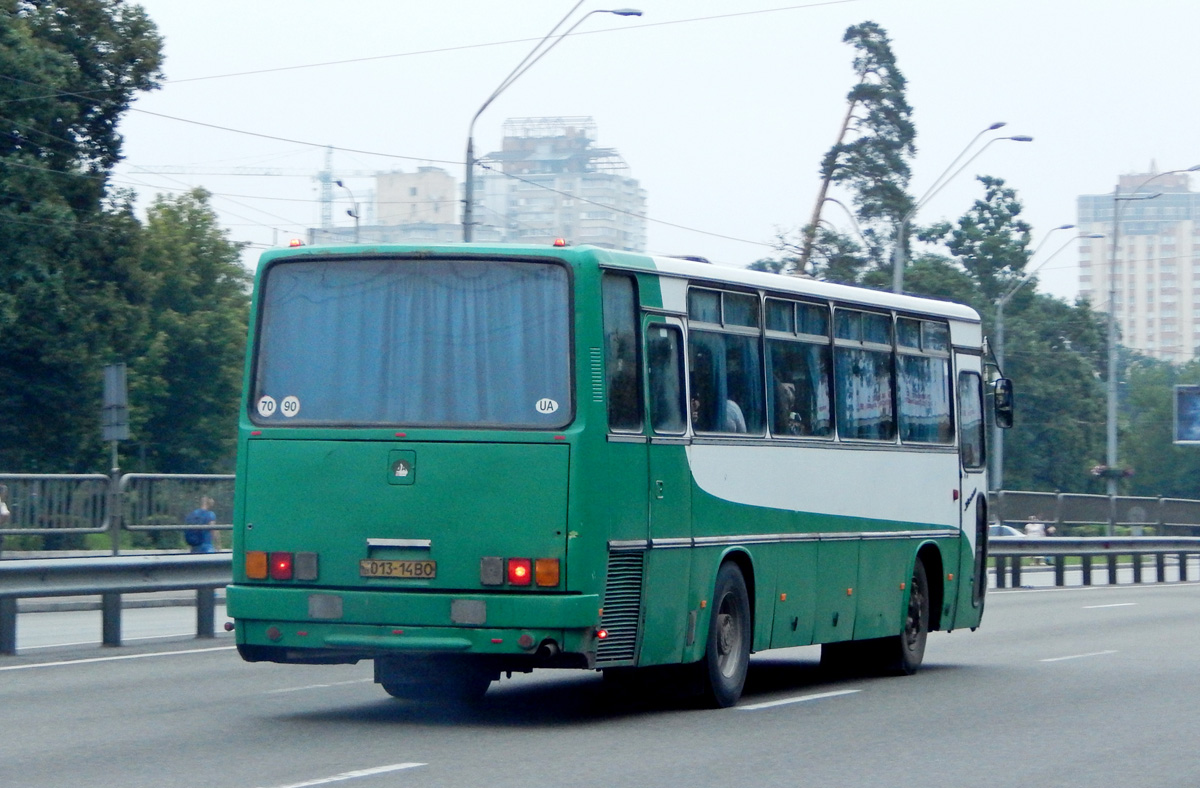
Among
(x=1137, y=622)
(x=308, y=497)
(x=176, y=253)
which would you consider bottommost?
(x=1137, y=622)

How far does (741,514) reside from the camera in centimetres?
1229

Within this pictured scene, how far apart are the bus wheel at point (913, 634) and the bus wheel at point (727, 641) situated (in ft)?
10.2

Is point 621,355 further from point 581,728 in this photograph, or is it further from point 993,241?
point 993,241

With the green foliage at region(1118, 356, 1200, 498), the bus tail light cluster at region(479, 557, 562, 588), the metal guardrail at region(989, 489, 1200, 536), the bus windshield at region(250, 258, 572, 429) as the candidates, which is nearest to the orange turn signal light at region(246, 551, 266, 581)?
the bus windshield at region(250, 258, 572, 429)

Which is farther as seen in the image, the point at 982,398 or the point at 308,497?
the point at 982,398

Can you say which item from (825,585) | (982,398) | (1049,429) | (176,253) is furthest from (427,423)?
(1049,429)

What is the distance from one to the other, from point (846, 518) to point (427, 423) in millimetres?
4277

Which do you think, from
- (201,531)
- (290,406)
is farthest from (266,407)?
(201,531)

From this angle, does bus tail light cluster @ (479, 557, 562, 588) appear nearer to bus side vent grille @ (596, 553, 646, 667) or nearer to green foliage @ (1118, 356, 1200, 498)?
bus side vent grille @ (596, 553, 646, 667)

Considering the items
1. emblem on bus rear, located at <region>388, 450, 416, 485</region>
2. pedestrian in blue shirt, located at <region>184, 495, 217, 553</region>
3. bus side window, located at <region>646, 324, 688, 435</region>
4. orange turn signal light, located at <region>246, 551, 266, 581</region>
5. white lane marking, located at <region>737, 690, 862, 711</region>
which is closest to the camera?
emblem on bus rear, located at <region>388, 450, 416, 485</region>

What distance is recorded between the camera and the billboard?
6656 centimetres

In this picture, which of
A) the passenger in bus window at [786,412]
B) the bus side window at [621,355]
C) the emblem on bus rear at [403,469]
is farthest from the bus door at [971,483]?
the emblem on bus rear at [403,469]

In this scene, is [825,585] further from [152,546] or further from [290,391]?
[152,546]

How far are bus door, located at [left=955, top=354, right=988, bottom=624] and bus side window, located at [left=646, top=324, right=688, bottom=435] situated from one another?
521 centimetres
